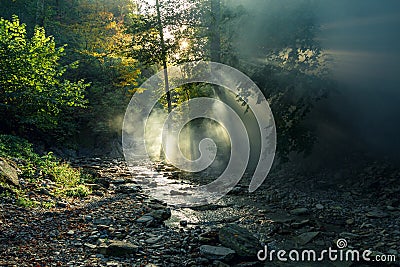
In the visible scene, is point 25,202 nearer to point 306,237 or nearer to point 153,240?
point 153,240

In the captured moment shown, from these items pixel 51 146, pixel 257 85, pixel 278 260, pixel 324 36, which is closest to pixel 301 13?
pixel 324 36

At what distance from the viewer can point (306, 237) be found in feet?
23.3

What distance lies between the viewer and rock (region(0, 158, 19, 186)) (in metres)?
7.99

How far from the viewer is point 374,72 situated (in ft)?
Answer: 32.4

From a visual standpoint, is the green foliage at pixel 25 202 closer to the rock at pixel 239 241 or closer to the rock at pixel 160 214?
the rock at pixel 160 214

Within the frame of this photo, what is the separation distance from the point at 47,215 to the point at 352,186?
29.5ft

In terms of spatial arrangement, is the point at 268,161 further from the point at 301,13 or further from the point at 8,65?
the point at 8,65

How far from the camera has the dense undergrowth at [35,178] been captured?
7919mm

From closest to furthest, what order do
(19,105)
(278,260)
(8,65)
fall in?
(278,260)
(8,65)
(19,105)

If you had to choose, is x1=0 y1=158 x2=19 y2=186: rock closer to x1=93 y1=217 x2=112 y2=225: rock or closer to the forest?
the forest

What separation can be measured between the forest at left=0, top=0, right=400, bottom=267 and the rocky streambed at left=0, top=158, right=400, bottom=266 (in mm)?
42
